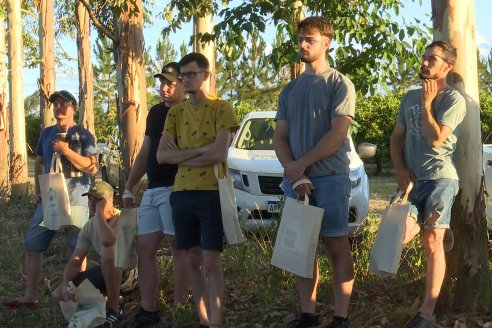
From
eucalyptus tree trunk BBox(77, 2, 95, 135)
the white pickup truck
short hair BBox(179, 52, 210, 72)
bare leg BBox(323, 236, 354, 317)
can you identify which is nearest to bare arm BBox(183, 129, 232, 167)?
short hair BBox(179, 52, 210, 72)

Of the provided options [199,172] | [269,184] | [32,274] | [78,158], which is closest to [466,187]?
[199,172]

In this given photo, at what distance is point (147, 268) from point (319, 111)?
1862 millimetres

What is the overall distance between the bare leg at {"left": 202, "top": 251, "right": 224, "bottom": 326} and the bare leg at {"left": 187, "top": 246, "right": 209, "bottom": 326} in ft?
0.52

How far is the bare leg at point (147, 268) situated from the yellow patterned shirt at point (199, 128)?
0.67 meters

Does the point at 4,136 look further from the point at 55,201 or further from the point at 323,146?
the point at 323,146

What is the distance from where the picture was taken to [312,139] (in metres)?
4.59

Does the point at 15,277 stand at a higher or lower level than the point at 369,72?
lower

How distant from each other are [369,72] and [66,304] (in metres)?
4.30

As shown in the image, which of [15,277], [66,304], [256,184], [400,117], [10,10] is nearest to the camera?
[400,117]

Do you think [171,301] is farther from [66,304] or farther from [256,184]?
[256,184]

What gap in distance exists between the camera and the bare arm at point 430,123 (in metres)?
4.27

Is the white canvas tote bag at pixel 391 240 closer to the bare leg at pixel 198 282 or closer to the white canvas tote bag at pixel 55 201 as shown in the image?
the bare leg at pixel 198 282

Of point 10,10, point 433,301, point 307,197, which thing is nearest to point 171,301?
point 307,197

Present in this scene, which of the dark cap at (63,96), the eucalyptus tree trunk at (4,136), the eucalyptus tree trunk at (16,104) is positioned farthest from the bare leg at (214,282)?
the eucalyptus tree trunk at (16,104)
